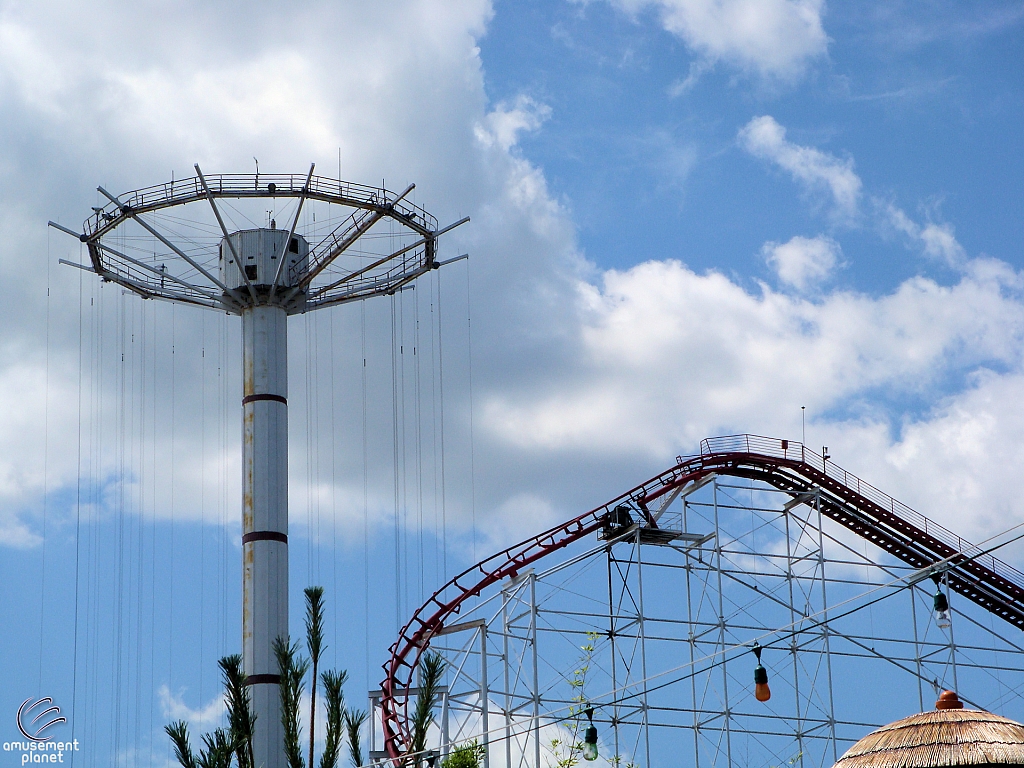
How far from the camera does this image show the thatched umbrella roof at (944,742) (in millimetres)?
20422

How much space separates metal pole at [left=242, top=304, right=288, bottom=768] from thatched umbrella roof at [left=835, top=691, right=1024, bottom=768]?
984 inches

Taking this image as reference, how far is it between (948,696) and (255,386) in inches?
1139

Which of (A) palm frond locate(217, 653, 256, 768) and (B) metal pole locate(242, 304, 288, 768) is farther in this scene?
(B) metal pole locate(242, 304, 288, 768)

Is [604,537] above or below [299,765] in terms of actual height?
above

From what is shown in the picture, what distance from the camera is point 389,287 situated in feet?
165

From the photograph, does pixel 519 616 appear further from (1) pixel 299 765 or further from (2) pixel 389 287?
(1) pixel 299 765

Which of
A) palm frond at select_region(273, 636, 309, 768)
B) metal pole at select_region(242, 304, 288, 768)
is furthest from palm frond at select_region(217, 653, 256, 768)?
metal pole at select_region(242, 304, 288, 768)

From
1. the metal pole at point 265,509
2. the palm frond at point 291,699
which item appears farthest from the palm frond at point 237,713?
the metal pole at point 265,509

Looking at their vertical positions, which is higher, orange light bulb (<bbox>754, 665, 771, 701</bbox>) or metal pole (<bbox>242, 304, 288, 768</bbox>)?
metal pole (<bbox>242, 304, 288, 768</bbox>)

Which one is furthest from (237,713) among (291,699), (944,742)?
(944,742)

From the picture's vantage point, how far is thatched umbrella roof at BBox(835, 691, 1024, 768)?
2042 centimetres

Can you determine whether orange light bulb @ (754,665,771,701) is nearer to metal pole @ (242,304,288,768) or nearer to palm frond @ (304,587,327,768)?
palm frond @ (304,587,327,768)

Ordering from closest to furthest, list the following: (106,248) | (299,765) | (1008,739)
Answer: (1008,739) < (299,765) < (106,248)

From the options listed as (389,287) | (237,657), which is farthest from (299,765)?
(389,287)
